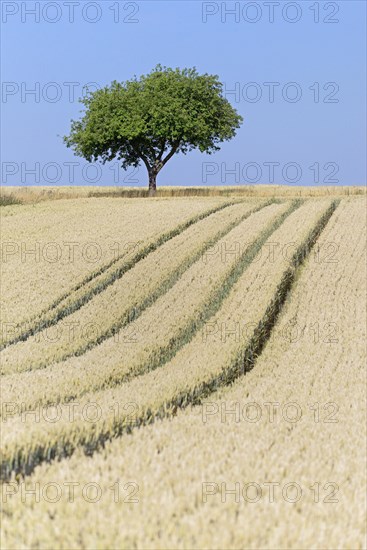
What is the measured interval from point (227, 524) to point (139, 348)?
7632 millimetres

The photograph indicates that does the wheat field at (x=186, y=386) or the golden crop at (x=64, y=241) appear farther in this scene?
the golden crop at (x=64, y=241)

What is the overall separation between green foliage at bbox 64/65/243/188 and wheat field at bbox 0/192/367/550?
22.4 meters

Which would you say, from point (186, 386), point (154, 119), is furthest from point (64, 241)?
point (154, 119)

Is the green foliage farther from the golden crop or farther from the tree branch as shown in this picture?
the golden crop

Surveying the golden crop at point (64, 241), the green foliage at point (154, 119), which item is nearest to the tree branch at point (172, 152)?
the green foliage at point (154, 119)

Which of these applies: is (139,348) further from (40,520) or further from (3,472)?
(40,520)

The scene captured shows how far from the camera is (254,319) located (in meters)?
13.0

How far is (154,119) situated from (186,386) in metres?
38.1

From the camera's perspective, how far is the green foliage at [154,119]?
4459 cm

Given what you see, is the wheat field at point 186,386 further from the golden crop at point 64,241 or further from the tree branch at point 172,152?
the tree branch at point 172,152

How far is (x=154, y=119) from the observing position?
1754 inches

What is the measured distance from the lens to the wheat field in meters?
4.20

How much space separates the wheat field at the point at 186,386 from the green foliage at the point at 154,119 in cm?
2236

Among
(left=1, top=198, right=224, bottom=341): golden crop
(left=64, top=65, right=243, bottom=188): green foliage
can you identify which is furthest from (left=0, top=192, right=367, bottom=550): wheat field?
(left=64, top=65, right=243, bottom=188): green foliage
